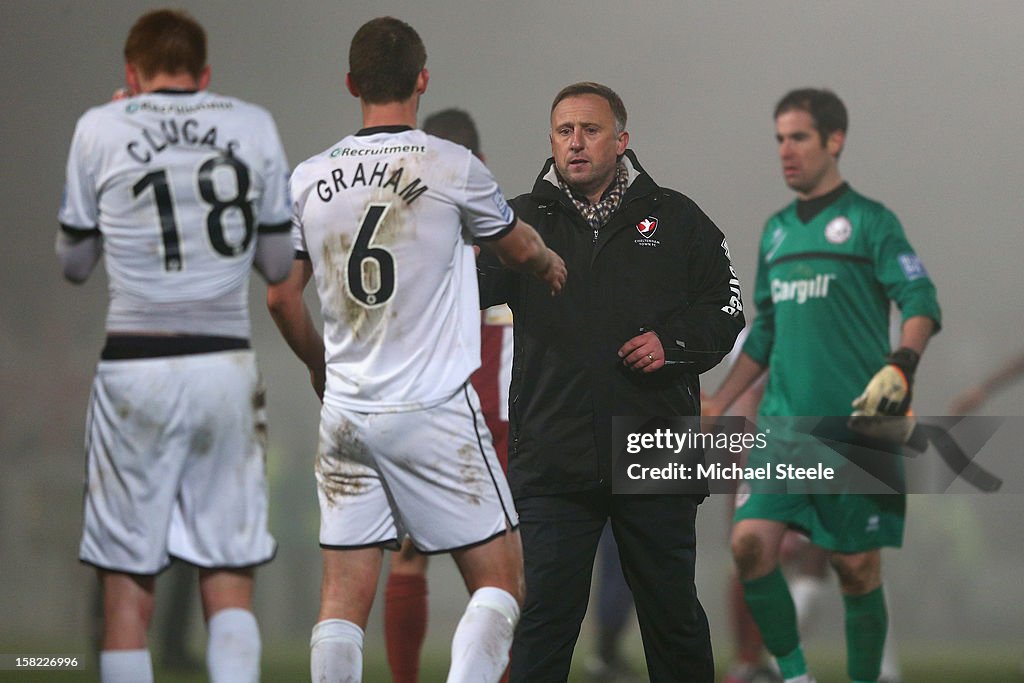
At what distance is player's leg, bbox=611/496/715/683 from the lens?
12.5 ft

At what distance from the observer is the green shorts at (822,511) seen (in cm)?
481

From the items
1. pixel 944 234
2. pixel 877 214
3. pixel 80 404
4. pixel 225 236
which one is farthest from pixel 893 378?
pixel 80 404

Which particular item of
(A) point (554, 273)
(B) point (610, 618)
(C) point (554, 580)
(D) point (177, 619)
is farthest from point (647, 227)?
(D) point (177, 619)

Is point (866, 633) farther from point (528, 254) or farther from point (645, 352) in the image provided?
point (528, 254)

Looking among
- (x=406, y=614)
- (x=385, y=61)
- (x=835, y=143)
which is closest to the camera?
(x=385, y=61)

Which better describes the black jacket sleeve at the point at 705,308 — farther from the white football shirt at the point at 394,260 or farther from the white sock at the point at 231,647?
the white sock at the point at 231,647

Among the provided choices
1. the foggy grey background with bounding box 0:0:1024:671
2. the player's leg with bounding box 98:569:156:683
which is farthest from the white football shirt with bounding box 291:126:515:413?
the foggy grey background with bounding box 0:0:1024:671

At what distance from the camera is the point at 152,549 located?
10.3 feet

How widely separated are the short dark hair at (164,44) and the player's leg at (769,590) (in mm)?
2564

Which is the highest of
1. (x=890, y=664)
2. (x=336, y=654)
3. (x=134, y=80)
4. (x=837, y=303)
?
(x=134, y=80)

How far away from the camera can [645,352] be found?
382cm

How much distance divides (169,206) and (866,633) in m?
2.90

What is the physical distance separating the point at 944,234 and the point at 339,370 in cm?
311

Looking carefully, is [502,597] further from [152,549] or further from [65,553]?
[65,553]
